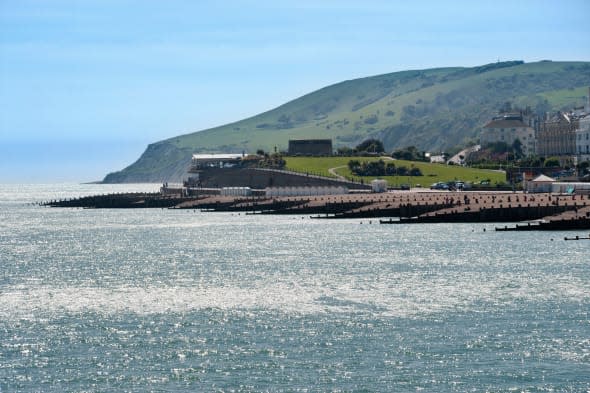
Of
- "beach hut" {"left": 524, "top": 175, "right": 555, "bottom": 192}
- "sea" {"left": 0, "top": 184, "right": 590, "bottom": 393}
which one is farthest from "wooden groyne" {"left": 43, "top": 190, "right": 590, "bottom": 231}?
"sea" {"left": 0, "top": 184, "right": 590, "bottom": 393}

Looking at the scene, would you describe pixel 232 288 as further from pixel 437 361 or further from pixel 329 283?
pixel 437 361

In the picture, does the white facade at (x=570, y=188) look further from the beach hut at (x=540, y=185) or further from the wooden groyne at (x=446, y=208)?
the wooden groyne at (x=446, y=208)

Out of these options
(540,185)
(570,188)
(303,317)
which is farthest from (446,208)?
(303,317)

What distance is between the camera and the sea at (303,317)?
4903 centimetres

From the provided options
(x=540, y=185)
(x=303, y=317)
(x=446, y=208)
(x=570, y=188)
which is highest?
(x=540, y=185)

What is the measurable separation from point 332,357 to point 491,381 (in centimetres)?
721

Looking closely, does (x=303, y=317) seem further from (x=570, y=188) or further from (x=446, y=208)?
(x=570, y=188)

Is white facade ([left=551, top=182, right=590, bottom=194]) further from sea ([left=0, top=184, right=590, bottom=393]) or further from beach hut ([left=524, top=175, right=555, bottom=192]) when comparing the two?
sea ([left=0, top=184, right=590, bottom=393])

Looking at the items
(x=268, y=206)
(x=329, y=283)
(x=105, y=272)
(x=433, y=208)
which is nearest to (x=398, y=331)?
(x=329, y=283)

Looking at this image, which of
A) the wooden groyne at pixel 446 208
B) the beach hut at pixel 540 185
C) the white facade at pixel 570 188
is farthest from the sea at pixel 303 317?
the beach hut at pixel 540 185

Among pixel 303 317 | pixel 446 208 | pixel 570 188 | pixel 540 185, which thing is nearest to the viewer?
pixel 303 317

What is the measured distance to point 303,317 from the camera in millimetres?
62438

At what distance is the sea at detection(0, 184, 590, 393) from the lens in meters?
49.0

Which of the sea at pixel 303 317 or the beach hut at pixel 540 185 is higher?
the beach hut at pixel 540 185
